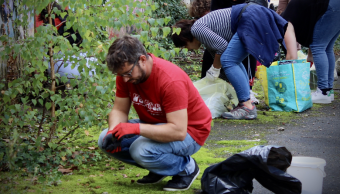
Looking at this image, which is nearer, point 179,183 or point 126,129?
point 126,129

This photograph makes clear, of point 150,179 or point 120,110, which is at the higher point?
point 120,110

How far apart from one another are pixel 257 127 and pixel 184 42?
1.31 m

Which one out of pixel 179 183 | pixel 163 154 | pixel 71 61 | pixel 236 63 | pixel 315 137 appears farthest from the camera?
pixel 236 63

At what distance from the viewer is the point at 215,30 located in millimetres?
4578

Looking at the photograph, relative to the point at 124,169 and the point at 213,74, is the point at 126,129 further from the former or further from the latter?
the point at 213,74

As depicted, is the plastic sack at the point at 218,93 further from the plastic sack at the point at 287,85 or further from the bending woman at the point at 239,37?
the plastic sack at the point at 287,85

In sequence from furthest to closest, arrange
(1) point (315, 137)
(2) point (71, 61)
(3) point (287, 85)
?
1. (3) point (287, 85)
2. (1) point (315, 137)
3. (2) point (71, 61)

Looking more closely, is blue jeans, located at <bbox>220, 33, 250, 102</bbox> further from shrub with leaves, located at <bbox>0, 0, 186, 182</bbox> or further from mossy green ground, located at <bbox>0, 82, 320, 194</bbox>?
shrub with leaves, located at <bbox>0, 0, 186, 182</bbox>

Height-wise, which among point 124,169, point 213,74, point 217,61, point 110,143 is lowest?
point 124,169

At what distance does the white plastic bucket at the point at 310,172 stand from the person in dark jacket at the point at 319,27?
9.81 ft

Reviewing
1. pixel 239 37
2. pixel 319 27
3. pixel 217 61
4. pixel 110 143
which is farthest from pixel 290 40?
pixel 110 143

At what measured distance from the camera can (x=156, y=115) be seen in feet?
8.72

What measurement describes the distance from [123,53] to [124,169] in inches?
48.2

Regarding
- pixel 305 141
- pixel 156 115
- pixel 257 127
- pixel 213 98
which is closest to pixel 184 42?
pixel 213 98
